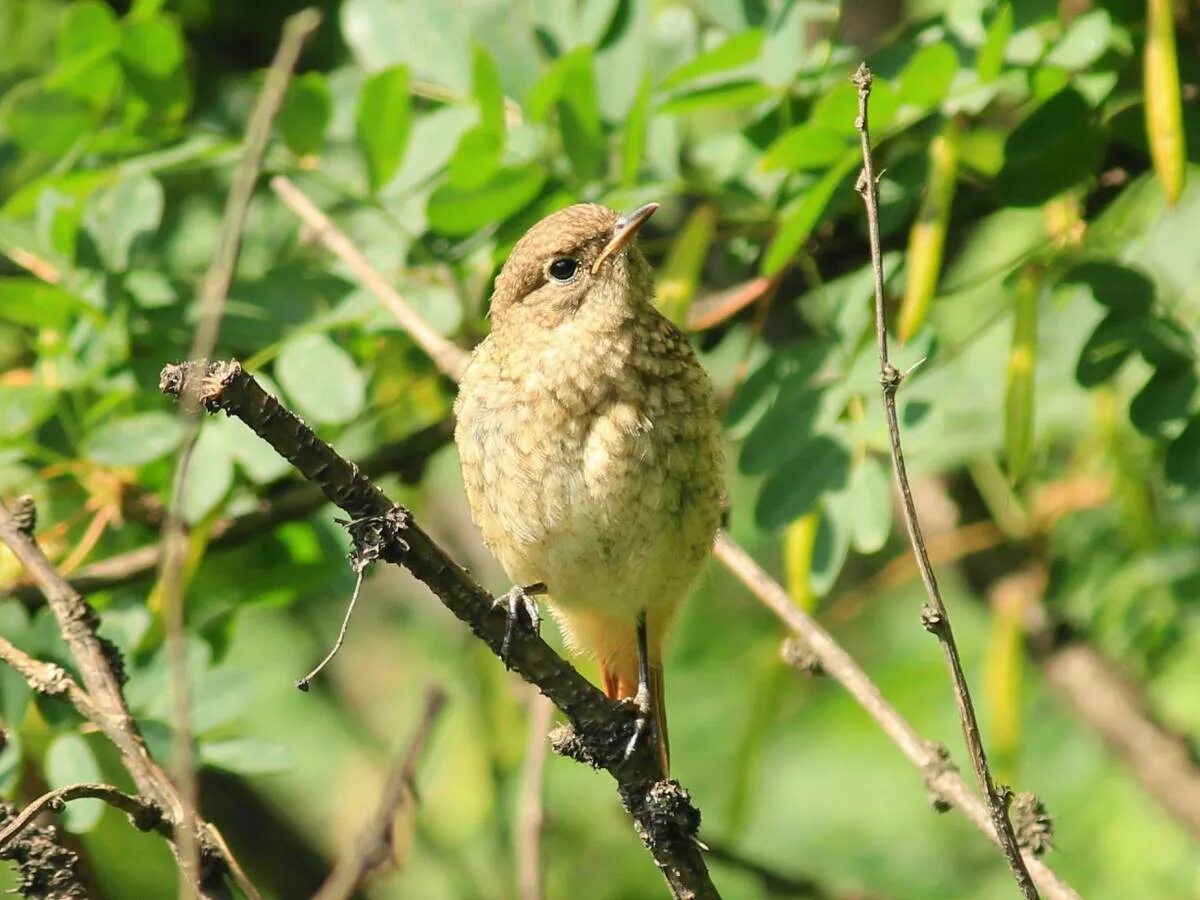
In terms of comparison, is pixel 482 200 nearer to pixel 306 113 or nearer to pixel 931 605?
pixel 306 113

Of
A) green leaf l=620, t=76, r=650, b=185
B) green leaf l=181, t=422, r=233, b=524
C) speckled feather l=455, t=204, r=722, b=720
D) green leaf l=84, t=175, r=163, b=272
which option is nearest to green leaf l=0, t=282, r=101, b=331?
green leaf l=84, t=175, r=163, b=272

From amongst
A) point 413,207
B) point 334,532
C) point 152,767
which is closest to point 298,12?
point 413,207

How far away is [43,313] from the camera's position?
4.16m

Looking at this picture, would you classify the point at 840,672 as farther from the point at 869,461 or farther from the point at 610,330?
the point at 610,330

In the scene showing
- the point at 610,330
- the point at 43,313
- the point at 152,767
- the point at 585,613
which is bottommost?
the point at 152,767

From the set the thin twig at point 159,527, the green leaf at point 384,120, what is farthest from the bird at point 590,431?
the thin twig at point 159,527

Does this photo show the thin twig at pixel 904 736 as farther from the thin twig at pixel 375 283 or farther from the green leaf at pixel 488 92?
the green leaf at pixel 488 92

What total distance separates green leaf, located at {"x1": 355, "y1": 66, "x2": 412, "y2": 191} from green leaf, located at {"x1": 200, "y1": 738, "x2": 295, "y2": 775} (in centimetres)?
130

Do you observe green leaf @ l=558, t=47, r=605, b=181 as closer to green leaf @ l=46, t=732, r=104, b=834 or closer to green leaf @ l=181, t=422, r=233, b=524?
green leaf @ l=181, t=422, r=233, b=524

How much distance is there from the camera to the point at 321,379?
402 cm

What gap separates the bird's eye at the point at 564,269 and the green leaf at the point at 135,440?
0.91 metres

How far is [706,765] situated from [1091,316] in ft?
6.83

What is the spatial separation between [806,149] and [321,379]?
1.19 metres

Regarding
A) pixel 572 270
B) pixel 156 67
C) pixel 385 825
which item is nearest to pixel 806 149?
pixel 572 270
